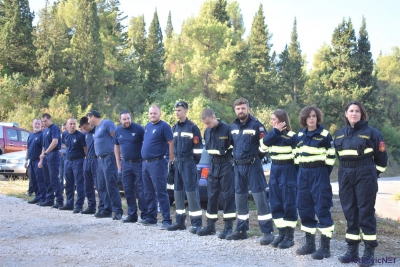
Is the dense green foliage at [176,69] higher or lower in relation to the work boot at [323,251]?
higher

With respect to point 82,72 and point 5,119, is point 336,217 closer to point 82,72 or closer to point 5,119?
point 5,119

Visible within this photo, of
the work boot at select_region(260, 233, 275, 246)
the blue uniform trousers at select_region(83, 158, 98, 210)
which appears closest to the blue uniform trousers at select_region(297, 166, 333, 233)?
the work boot at select_region(260, 233, 275, 246)

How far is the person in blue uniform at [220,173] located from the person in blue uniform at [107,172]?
91.7 inches

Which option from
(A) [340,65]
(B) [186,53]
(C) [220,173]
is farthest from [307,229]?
(A) [340,65]

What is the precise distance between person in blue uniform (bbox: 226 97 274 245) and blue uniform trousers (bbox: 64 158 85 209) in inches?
168

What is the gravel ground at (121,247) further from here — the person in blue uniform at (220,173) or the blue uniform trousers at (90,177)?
the blue uniform trousers at (90,177)

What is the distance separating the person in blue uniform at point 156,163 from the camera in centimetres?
884

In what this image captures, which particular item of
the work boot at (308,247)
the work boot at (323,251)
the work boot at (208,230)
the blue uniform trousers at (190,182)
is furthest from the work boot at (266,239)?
the blue uniform trousers at (190,182)

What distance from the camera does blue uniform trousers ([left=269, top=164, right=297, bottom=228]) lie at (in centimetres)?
723

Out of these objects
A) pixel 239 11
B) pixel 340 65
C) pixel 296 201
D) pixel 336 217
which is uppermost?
pixel 239 11

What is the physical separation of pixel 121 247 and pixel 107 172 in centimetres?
300

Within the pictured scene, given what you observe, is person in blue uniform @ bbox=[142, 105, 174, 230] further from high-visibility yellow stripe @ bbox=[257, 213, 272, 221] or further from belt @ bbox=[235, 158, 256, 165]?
high-visibility yellow stripe @ bbox=[257, 213, 272, 221]

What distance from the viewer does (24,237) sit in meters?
7.80

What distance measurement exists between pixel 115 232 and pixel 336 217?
4.61m
